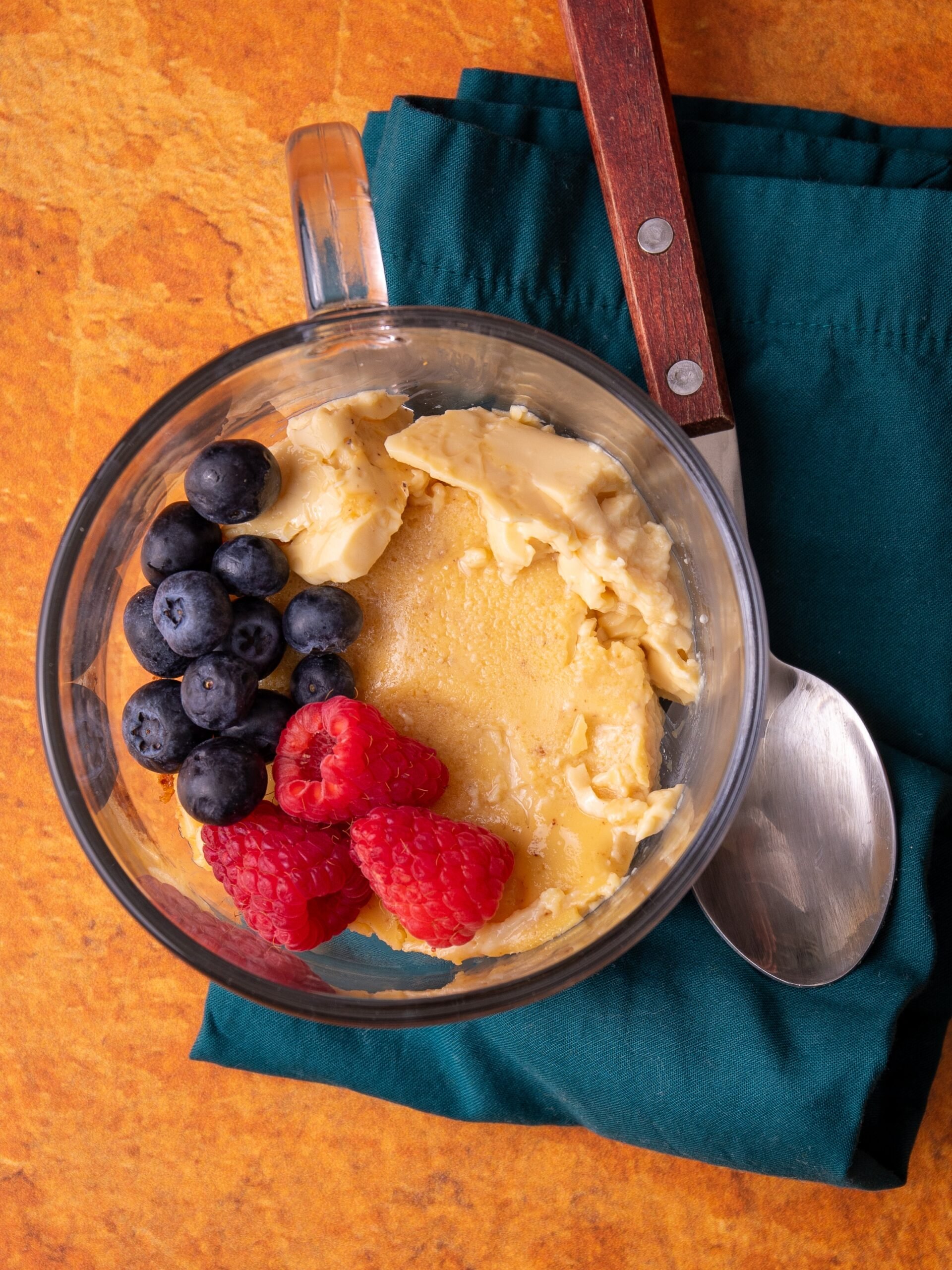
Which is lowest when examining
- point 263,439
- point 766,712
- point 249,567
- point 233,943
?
point 233,943

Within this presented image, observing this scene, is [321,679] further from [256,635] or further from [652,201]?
[652,201]

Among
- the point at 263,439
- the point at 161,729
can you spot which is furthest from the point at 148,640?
the point at 263,439

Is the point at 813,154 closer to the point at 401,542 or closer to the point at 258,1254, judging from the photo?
the point at 401,542

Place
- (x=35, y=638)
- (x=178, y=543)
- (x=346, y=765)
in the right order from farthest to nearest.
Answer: (x=35, y=638)
(x=178, y=543)
(x=346, y=765)

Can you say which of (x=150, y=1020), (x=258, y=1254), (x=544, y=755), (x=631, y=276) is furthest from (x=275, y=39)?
(x=258, y=1254)

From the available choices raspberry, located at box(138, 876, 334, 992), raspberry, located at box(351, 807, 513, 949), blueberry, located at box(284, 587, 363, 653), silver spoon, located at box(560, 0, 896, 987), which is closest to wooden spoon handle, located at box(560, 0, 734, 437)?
silver spoon, located at box(560, 0, 896, 987)

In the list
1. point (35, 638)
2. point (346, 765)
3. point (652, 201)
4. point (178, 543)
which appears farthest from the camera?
point (35, 638)

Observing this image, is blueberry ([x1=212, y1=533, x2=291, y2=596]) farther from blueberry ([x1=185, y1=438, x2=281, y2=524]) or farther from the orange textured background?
the orange textured background

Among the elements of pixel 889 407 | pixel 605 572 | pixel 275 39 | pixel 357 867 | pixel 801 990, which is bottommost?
pixel 801 990
